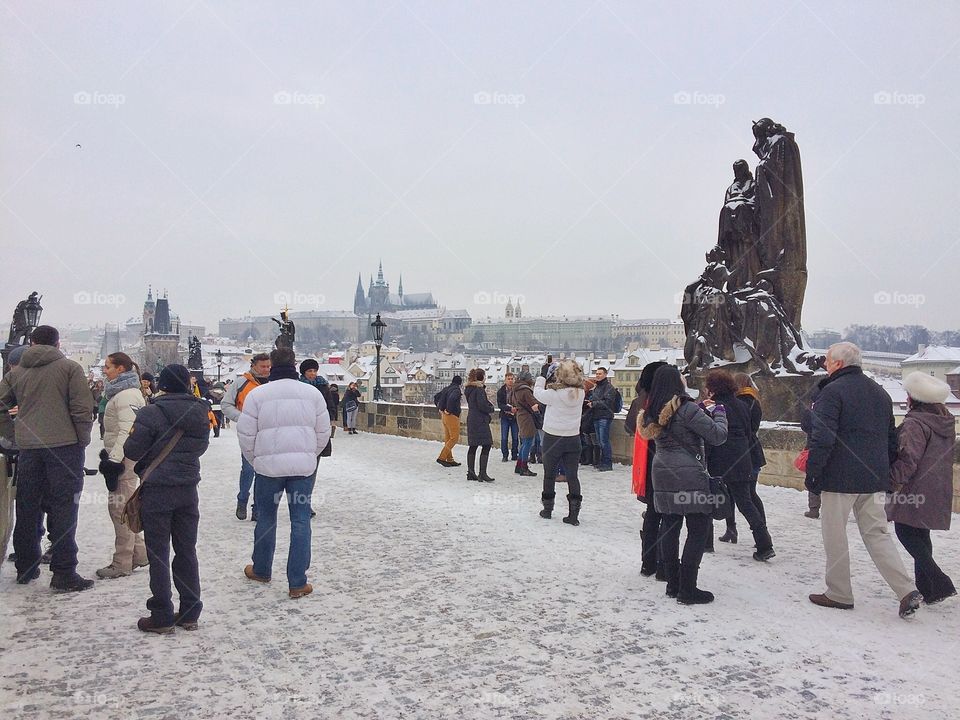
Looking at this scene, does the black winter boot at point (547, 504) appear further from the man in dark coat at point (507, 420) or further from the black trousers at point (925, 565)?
the man in dark coat at point (507, 420)

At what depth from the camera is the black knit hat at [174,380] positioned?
4.28 meters

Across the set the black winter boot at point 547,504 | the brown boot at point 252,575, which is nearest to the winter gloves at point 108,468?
the brown boot at point 252,575

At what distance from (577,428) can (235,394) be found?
3.37m

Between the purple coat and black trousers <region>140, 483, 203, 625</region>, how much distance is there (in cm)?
432

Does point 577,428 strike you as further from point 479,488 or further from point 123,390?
point 123,390

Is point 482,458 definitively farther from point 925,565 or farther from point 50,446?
point 925,565

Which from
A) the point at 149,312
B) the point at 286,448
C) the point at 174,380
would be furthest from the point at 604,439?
the point at 149,312

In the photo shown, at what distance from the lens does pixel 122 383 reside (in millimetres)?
5242

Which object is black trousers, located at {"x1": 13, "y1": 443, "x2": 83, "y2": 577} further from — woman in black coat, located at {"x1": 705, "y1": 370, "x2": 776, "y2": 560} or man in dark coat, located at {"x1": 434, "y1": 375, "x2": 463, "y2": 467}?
man in dark coat, located at {"x1": 434, "y1": 375, "x2": 463, "y2": 467}

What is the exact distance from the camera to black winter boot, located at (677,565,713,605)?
15.0 ft

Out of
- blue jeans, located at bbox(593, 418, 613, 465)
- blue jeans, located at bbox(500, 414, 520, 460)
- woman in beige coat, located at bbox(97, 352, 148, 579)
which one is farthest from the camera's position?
blue jeans, located at bbox(500, 414, 520, 460)

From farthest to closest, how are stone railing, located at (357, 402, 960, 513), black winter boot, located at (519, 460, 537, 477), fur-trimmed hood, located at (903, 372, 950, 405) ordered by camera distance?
black winter boot, located at (519, 460, 537, 477), stone railing, located at (357, 402, 960, 513), fur-trimmed hood, located at (903, 372, 950, 405)

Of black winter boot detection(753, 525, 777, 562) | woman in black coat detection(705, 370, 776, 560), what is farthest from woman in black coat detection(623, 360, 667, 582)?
black winter boot detection(753, 525, 777, 562)

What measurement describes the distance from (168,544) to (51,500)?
4.68 feet
